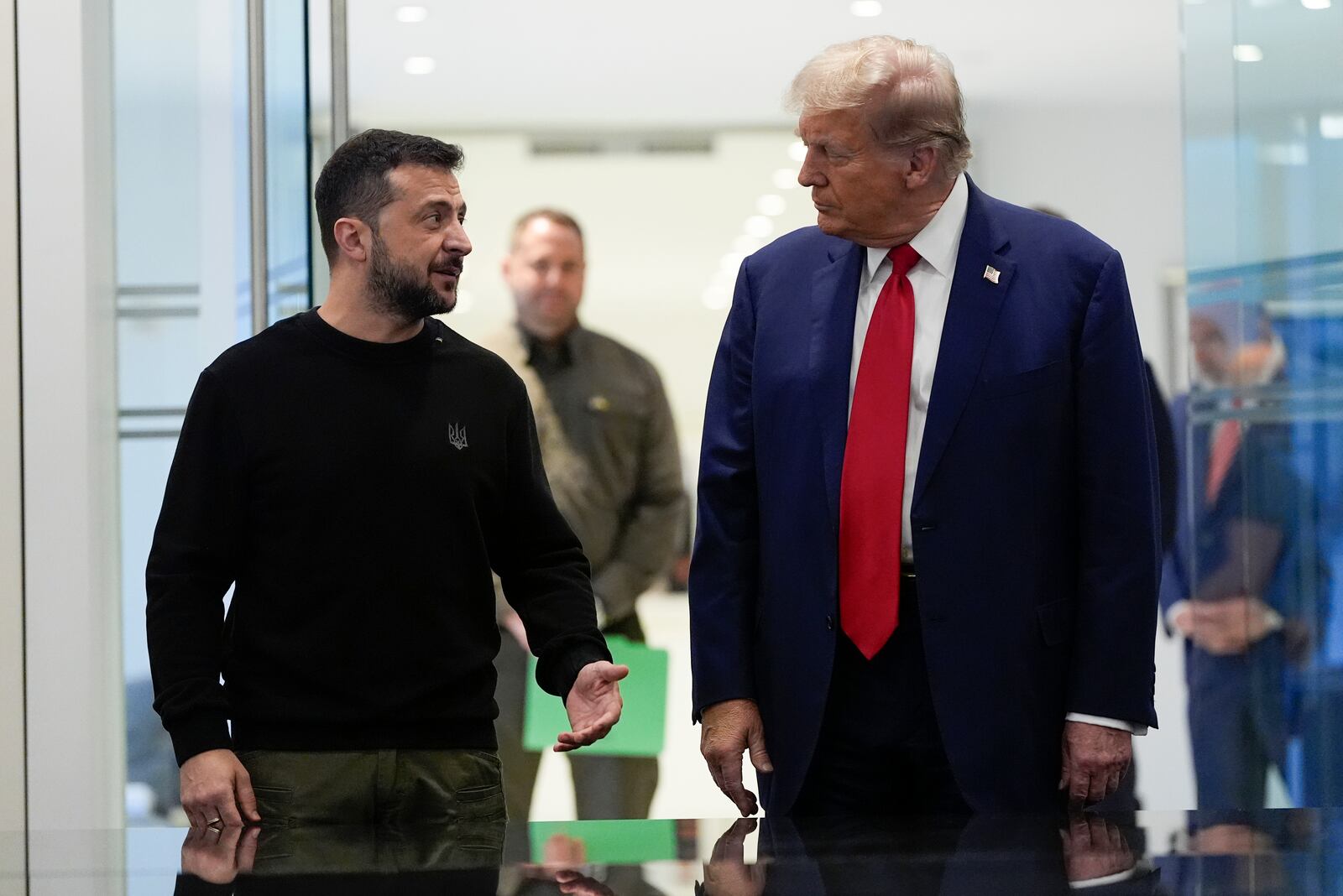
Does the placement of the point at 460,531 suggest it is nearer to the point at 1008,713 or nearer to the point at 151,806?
the point at 1008,713

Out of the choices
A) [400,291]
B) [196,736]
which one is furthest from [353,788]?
[400,291]

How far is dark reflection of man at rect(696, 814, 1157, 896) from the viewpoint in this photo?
3.88ft

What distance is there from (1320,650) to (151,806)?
8.29 feet

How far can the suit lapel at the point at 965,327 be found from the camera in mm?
1982

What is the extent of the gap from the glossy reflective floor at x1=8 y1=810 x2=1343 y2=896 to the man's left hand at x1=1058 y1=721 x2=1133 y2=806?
1.53 ft

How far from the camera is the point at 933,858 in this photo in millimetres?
1279

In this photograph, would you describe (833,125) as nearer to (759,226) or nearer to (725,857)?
(725,857)

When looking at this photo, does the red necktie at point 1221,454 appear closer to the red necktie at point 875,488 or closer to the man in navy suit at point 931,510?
the man in navy suit at point 931,510

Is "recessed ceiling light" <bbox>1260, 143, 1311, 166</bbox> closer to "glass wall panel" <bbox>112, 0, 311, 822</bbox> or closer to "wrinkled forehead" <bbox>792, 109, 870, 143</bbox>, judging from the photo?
"wrinkled forehead" <bbox>792, 109, 870, 143</bbox>

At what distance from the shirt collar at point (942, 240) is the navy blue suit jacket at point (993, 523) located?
0.02 meters

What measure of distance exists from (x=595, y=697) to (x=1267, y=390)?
2210 millimetres

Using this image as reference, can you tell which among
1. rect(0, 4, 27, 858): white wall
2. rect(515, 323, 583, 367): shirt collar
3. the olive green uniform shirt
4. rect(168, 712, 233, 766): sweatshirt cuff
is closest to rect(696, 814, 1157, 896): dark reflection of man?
rect(168, 712, 233, 766): sweatshirt cuff

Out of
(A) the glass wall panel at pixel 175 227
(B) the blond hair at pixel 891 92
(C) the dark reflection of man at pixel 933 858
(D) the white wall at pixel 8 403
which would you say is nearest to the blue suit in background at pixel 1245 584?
(B) the blond hair at pixel 891 92

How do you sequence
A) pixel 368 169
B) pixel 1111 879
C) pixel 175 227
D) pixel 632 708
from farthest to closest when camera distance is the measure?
pixel 632 708
pixel 175 227
pixel 368 169
pixel 1111 879
